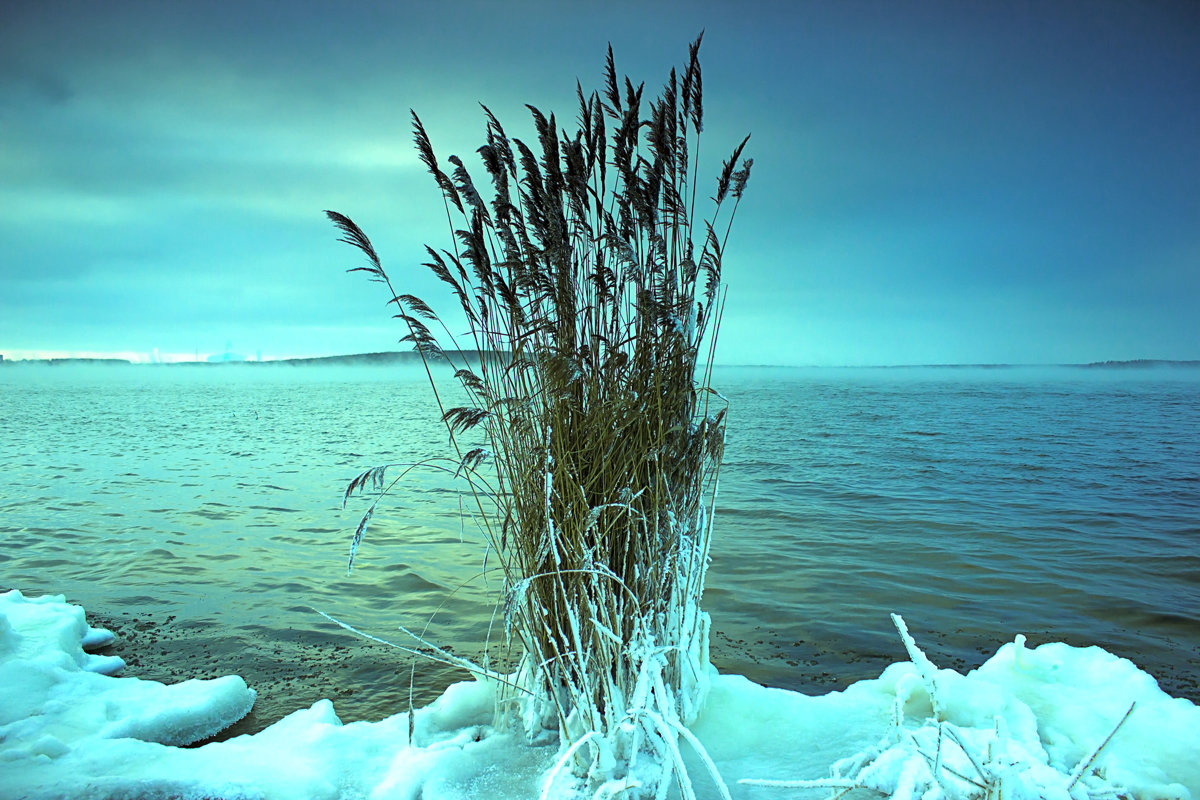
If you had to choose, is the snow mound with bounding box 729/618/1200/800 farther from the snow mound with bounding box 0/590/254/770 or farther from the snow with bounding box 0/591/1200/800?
the snow mound with bounding box 0/590/254/770

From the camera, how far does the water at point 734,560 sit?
13.0 ft

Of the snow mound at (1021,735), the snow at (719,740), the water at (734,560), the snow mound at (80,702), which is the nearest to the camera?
the snow mound at (1021,735)

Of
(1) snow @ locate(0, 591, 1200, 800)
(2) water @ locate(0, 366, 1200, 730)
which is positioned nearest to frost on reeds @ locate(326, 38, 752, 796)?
(1) snow @ locate(0, 591, 1200, 800)

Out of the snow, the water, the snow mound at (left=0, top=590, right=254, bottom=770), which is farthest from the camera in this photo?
the water

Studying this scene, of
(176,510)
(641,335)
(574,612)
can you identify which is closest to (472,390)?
(641,335)

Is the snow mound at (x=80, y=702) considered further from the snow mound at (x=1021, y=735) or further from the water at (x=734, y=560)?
the snow mound at (x=1021, y=735)

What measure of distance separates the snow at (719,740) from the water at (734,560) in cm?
37

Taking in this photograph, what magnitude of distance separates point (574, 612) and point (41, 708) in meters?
2.46

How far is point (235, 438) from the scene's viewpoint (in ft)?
49.2

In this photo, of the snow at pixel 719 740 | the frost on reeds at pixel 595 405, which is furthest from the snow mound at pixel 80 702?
the frost on reeds at pixel 595 405

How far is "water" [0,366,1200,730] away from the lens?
13.0 ft

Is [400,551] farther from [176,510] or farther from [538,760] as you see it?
[538,760]

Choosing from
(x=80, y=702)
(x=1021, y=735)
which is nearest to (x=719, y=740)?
(x=1021, y=735)

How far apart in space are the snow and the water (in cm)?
37
